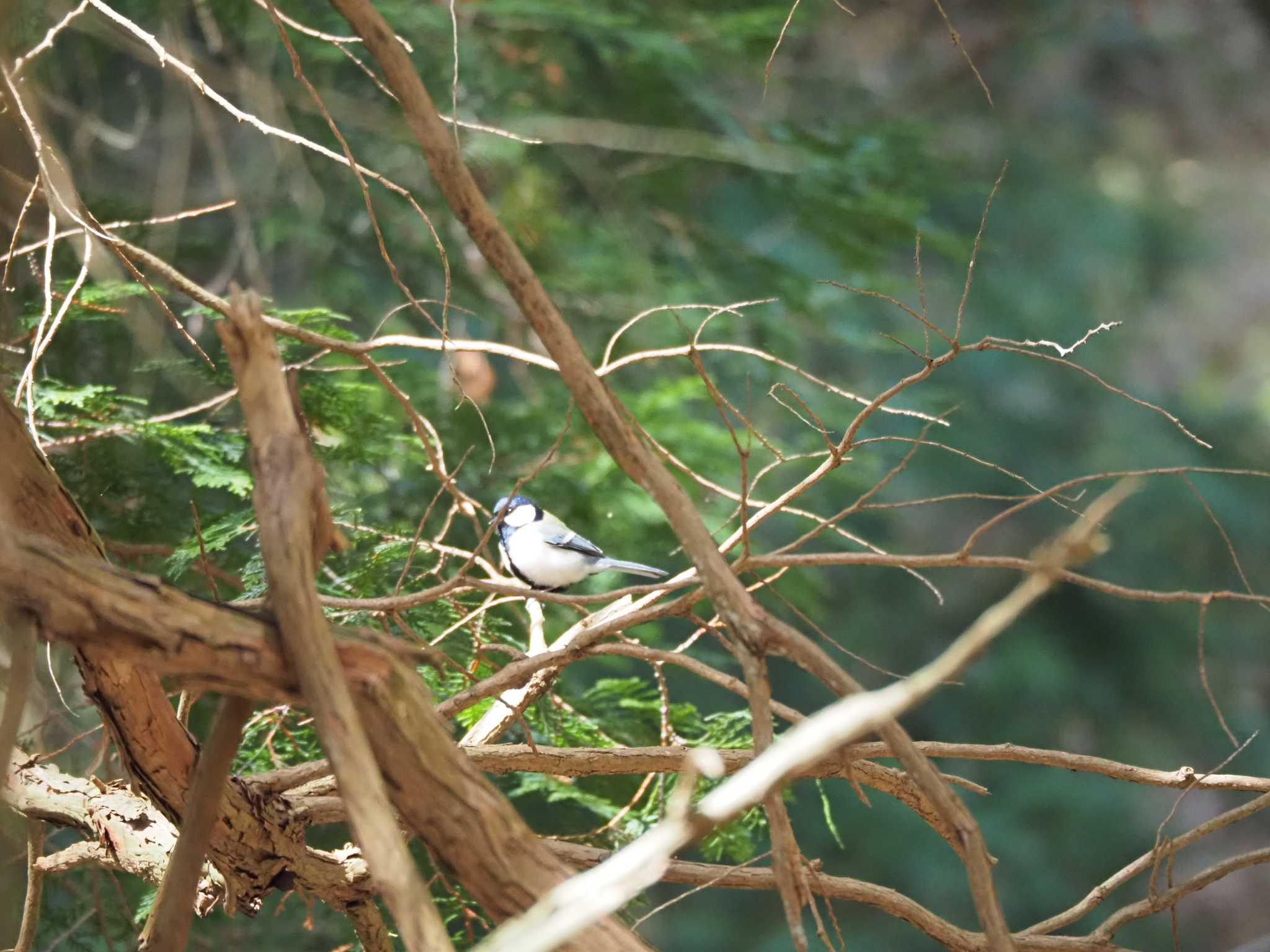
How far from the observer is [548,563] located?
321cm

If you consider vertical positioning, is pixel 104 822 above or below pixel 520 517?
above

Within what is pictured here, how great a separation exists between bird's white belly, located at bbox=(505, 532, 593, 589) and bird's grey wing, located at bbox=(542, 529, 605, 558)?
0.02 meters

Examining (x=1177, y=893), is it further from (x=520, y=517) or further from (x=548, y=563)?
(x=520, y=517)

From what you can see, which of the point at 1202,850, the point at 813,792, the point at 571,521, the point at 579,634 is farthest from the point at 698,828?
the point at 1202,850

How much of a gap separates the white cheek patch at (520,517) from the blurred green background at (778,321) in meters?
0.15

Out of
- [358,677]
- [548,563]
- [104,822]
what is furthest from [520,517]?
[358,677]

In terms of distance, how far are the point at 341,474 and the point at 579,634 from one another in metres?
1.32

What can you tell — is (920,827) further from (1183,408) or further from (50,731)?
(50,731)

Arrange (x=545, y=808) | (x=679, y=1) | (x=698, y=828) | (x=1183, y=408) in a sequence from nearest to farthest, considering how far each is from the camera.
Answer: (x=698, y=828)
(x=545, y=808)
(x=679, y=1)
(x=1183, y=408)

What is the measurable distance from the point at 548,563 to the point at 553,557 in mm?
24

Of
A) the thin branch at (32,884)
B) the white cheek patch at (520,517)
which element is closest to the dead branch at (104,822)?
the thin branch at (32,884)

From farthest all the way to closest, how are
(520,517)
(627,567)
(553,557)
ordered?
(520,517) < (553,557) < (627,567)

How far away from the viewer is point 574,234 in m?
4.53

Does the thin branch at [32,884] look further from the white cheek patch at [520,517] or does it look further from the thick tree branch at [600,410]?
the white cheek patch at [520,517]
